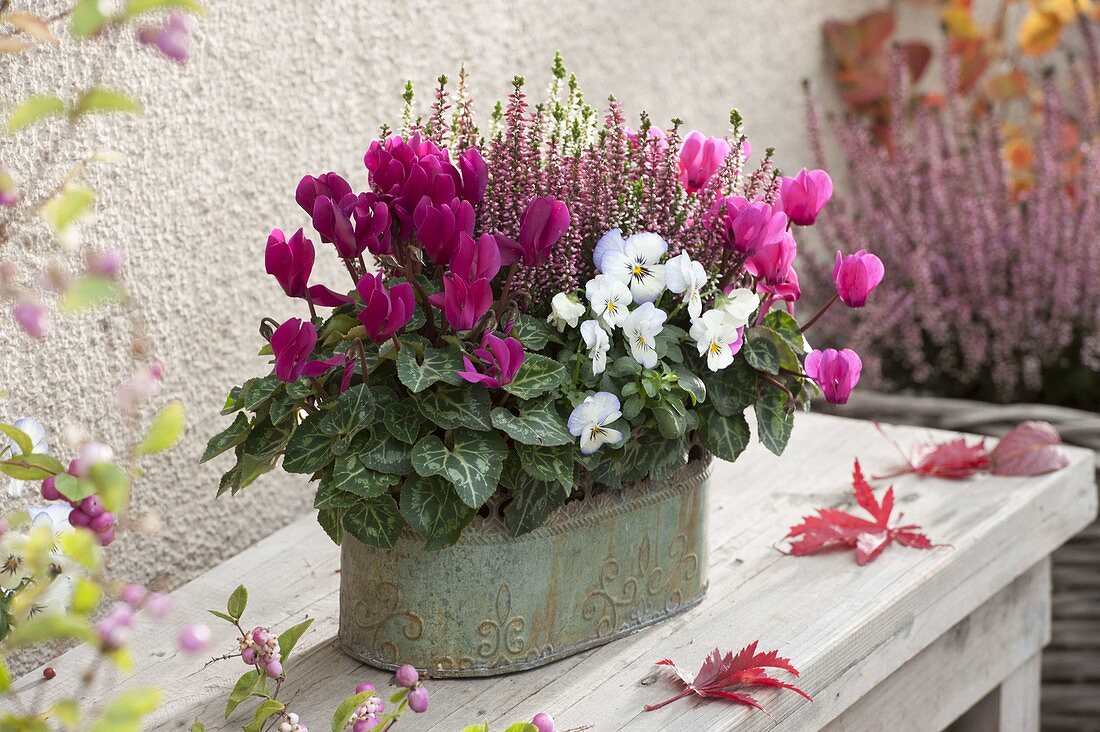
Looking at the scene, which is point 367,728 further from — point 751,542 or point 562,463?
point 751,542

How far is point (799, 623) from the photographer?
1122mm

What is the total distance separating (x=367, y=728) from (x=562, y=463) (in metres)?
0.24

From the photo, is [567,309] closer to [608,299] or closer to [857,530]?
→ [608,299]

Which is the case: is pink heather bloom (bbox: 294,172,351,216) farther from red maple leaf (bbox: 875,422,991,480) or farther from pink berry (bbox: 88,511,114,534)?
red maple leaf (bbox: 875,422,991,480)

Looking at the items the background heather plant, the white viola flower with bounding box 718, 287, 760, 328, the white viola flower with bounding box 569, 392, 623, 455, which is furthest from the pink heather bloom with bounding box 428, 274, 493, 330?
the background heather plant

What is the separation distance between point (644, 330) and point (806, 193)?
203mm

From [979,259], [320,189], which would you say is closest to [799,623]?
[320,189]

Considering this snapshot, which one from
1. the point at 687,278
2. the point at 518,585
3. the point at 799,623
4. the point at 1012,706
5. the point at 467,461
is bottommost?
the point at 1012,706

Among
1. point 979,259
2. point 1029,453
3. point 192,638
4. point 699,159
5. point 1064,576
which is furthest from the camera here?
point 979,259

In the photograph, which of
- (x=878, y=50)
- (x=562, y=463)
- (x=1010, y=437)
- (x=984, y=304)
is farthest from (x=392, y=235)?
(x=878, y=50)

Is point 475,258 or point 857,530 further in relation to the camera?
point 857,530

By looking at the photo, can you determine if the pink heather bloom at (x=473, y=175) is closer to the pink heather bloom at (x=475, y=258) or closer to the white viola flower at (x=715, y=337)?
the pink heather bloom at (x=475, y=258)

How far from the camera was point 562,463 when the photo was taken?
0.94 metres

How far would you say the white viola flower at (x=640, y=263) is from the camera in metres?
0.98
